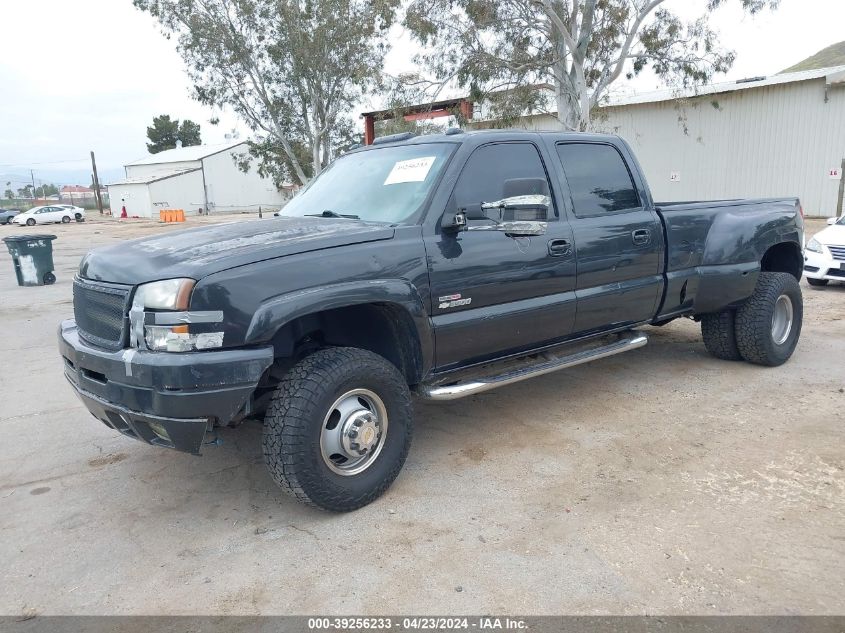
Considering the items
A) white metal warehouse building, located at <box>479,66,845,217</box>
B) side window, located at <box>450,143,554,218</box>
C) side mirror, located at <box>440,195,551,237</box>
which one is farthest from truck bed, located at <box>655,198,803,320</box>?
white metal warehouse building, located at <box>479,66,845,217</box>

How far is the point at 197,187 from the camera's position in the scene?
54.1 m

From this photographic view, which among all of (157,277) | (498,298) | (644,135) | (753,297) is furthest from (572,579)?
(644,135)

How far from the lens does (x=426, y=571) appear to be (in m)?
2.93

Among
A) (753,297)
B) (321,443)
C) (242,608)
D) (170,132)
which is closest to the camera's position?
(242,608)

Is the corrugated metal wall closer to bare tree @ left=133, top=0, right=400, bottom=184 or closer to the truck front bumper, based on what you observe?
bare tree @ left=133, top=0, right=400, bottom=184

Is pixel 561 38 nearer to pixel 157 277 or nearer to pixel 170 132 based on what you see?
pixel 157 277

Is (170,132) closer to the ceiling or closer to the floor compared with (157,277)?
closer to the ceiling

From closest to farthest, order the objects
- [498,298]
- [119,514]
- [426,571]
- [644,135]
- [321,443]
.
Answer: [426,571] < [321,443] < [119,514] < [498,298] < [644,135]

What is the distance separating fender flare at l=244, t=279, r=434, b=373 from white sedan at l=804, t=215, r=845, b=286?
8.57 m

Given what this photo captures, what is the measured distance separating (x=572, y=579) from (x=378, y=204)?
2.35 meters

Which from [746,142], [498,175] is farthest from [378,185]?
[746,142]

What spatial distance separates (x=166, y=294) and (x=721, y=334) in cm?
476

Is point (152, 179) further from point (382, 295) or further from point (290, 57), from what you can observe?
point (382, 295)

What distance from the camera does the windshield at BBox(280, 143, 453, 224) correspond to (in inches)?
155
